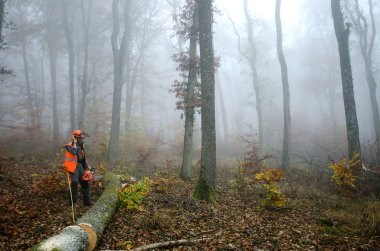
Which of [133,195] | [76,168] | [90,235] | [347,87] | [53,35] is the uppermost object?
[53,35]

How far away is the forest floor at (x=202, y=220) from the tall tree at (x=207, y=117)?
54 cm

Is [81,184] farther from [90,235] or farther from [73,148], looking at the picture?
[90,235]

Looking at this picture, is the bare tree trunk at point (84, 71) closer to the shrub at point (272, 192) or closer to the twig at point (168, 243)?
the shrub at point (272, 192)

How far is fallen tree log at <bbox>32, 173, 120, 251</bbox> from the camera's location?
4578 mm

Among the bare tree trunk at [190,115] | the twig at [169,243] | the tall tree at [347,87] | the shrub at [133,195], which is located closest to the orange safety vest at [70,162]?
the shrub at [133,195]

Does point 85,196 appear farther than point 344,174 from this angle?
No

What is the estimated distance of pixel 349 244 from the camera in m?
5.96

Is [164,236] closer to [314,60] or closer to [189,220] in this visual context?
[189,220]

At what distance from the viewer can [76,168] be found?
768 cm

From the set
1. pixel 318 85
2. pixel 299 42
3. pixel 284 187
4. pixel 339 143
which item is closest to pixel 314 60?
pixel 318 85

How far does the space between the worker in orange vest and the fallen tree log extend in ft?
1.92

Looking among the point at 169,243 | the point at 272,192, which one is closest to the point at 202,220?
the point at 169,243

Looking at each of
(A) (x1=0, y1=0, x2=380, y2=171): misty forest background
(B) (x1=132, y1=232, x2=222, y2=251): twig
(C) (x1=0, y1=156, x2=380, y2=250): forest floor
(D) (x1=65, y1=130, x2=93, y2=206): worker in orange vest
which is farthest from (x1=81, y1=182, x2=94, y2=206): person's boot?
(A) (x1=0, y1=0, x2=380, y2=171): misty forest background

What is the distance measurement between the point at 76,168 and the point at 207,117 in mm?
4039
